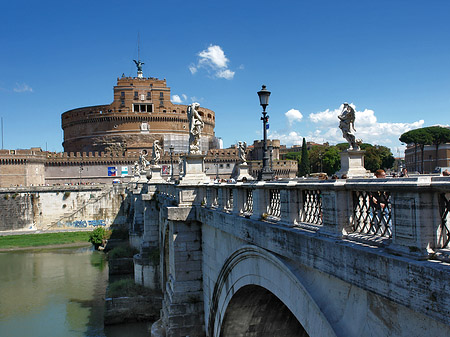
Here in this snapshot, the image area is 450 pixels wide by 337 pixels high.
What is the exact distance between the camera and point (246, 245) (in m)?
7.58

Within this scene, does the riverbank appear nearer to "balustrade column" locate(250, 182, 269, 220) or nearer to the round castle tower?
the round castle tower

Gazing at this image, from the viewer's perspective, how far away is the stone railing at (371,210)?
11.3ft

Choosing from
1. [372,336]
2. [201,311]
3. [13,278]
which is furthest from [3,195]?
[372,336]

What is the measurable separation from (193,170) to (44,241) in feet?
128

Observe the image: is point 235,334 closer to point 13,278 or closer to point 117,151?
point 13,278

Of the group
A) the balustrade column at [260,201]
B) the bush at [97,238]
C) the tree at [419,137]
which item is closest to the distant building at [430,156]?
the tree at [419,137]

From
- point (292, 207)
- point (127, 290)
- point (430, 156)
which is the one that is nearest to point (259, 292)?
point (292, 207)

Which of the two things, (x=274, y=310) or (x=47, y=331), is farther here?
(x=47, y=331)

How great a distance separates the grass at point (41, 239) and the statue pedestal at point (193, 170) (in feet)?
122

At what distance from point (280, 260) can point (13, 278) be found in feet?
101

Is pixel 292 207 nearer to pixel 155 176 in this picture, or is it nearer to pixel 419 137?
pixel 155 176

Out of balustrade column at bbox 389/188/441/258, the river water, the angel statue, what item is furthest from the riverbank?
balustrade column at bbox 389/188/441/258

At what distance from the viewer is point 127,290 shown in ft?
72.6

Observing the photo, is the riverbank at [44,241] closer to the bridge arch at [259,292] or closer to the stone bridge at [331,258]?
the stone bridge at [331,258]
